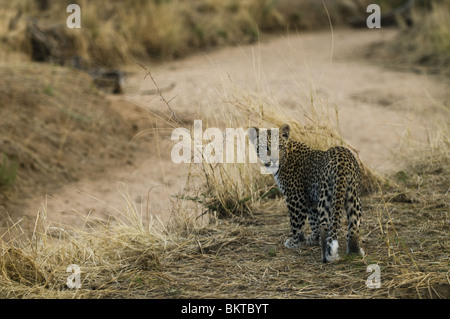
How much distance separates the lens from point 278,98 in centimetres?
1097

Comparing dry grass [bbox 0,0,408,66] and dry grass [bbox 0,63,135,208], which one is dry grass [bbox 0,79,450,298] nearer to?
dry grass [bbox 0,63,135,208]

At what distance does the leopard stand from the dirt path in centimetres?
131

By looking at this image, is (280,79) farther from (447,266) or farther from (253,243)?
(447,266)

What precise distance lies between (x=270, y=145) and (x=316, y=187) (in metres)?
0.51

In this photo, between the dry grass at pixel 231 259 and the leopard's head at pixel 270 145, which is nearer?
the dry grass at pixel 231 259

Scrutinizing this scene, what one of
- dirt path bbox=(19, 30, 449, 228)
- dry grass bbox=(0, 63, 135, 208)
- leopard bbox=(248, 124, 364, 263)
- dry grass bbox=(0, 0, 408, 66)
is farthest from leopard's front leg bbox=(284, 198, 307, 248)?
dry grass bbox=(0, 0, 408, 66)

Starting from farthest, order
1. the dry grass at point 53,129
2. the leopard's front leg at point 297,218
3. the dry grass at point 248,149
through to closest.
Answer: the dry grass at point 53,129 < the dry grass at point 248,149 < the leopard's front leg at point 297,218

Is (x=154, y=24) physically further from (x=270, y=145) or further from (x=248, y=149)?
(x=270, y=145)

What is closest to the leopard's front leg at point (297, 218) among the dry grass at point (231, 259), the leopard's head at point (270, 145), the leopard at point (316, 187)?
the leopard at point (316, 187)

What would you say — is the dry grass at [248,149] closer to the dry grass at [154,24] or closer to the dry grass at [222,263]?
the dry grass at [222,263]

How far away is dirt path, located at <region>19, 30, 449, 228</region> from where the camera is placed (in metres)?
7.71

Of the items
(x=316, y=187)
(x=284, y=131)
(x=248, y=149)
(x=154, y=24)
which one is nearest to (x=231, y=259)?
(x=316, y=187)

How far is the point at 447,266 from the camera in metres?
4.77

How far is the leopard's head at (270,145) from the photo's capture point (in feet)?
17.5
